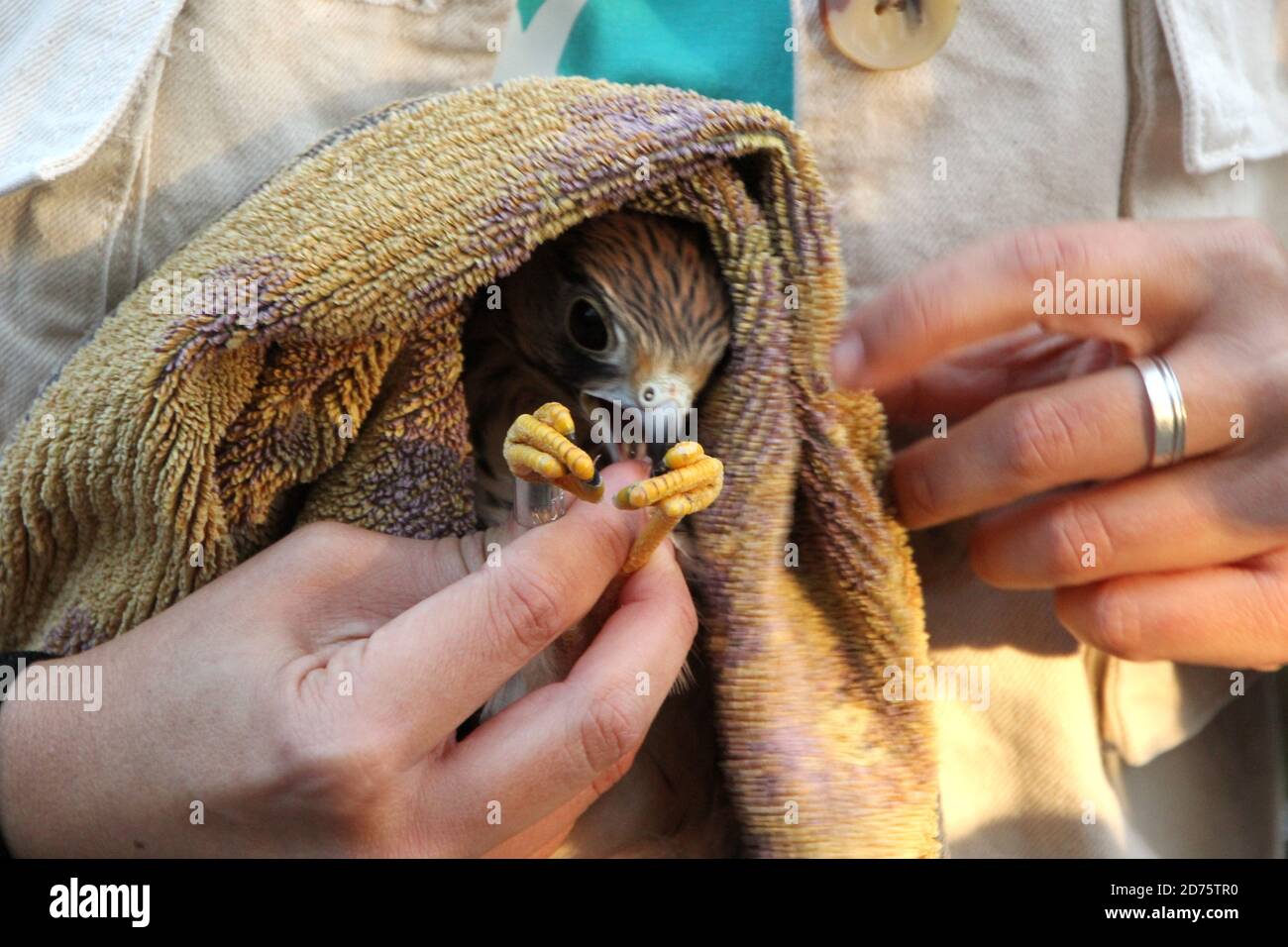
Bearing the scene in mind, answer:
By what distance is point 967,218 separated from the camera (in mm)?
1066

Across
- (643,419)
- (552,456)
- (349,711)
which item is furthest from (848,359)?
(349,711)

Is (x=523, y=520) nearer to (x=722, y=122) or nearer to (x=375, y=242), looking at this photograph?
(x=375, y=242)

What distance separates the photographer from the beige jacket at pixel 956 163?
3.05 feet

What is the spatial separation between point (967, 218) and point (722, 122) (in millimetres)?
346

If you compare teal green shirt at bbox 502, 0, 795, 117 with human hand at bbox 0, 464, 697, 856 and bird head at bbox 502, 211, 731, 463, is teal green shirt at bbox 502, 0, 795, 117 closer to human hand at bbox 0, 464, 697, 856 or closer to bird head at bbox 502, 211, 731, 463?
bird head at bbox 502, 211, 731, 463

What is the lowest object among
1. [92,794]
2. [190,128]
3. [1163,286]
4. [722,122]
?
[92,794]

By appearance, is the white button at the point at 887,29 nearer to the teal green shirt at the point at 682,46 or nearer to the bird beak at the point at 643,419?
the teal green shirt at the point at 682,46

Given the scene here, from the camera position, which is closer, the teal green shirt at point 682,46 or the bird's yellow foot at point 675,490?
the bird's yellow foot at point 675,490

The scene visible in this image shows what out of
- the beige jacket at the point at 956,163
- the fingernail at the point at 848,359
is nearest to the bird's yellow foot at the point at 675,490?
the fingernail at the point at 848,359

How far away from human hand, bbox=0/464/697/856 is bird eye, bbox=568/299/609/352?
0.17m

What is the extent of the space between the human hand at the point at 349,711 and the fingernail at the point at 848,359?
0.20 meters

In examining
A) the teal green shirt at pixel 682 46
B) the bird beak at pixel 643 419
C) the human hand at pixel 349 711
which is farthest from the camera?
the teal green shirt at pixel 682 46

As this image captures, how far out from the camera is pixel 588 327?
996 millimetres
